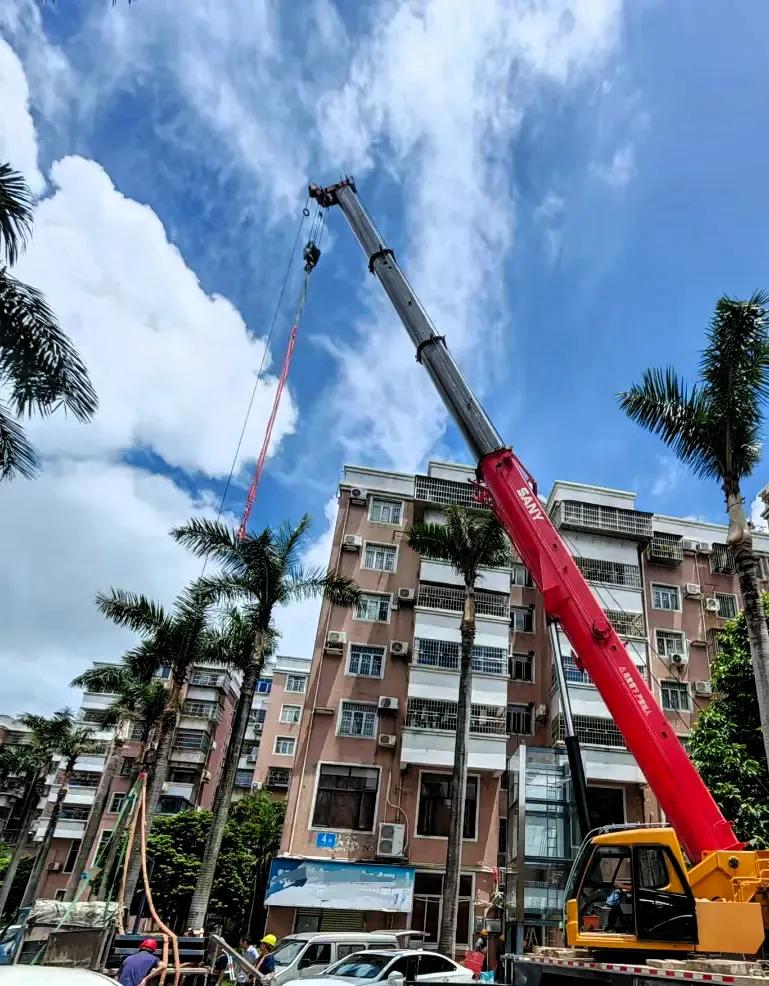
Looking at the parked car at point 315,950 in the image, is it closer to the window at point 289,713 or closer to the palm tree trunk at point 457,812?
the palm tree trunk at point 457,812

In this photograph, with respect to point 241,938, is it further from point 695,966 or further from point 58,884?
point 695,966

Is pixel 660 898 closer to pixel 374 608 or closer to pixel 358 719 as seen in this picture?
pixel 358 719

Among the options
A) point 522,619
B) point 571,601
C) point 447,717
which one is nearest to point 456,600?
point 522,619

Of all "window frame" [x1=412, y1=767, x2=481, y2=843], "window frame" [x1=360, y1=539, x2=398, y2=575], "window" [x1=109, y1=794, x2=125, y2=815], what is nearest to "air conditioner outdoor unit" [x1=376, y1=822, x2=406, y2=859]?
"window frame" [x1=412, y1=767, x2=481, y2=843]

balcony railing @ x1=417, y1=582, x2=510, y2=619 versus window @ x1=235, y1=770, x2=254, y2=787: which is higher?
balcony railing @ x1=417, y1=582, x2=510, y2=619

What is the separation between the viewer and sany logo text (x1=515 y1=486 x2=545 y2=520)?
39.5 ft

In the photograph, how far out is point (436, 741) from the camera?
87.6ft

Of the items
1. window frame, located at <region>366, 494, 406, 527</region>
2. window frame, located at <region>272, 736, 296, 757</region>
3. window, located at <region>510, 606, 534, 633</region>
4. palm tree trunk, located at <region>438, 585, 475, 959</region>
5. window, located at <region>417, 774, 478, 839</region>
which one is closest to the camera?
palm tree trunk, located at <region>438, 585, 475, 959</region>

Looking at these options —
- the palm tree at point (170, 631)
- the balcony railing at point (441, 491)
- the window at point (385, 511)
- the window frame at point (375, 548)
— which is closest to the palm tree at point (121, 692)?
the palm tree at point (170, 631)

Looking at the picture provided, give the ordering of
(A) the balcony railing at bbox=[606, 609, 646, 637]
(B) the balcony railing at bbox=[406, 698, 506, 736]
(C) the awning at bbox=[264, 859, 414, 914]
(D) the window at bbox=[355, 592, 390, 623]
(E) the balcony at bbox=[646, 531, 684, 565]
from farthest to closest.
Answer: (E) the balcony at bbox=[646, 531, 684, 565], (D) the window at bbox=[355, 592, 390, 623], (A) the balcony railing at bbox=[606, 609, 646, 637], (B) the balcony railing at bbox=[406, 698, 506, 736], (C) the awning at bbox=[264, 859, 414, 914]

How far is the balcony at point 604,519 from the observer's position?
31.0 metres

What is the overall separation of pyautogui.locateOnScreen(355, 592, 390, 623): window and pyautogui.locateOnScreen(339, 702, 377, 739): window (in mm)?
3715

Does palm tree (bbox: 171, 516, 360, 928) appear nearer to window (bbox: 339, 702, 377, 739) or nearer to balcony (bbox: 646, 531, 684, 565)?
window (bbox: 339, 702, 377, 739)

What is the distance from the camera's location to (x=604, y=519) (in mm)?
31281
